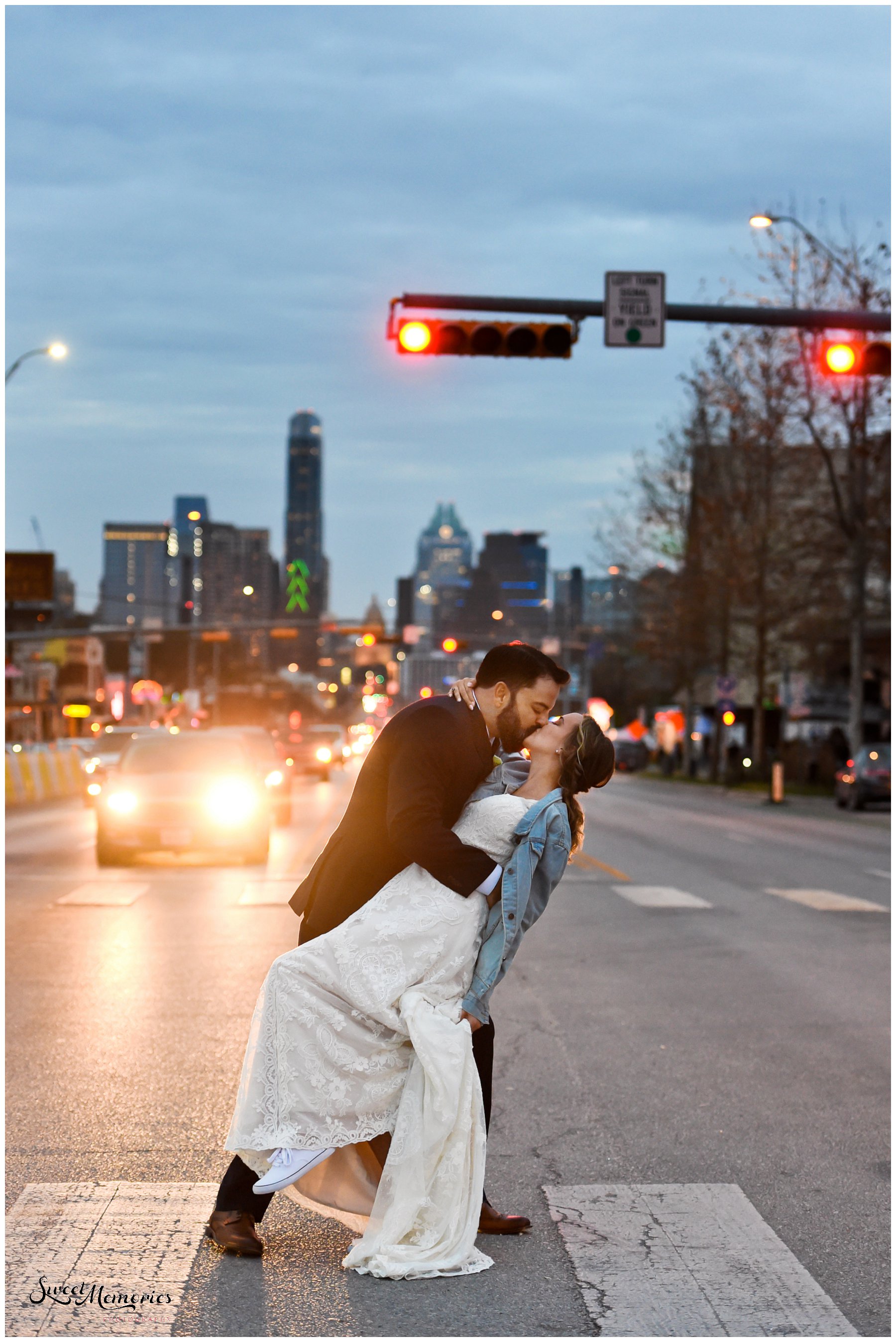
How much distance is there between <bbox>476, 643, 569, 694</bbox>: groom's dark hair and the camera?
5.34 m

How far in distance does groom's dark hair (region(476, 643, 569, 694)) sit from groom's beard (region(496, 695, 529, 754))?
0.19 ft

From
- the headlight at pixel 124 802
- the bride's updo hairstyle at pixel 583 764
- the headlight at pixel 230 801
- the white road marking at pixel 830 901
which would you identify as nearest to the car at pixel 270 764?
the headlight at pixel 230 801

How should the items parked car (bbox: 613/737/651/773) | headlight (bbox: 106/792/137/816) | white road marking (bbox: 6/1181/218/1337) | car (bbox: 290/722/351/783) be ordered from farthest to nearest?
parked car (bbox: 613/737/651/773)
car (bbox: 290/722/351/783)
headlight (bbox: 106/792/137/816)
white road marking (bbox: 6/1181/218/1337)

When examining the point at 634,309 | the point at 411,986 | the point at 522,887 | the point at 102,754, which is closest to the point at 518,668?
the point at 522,887

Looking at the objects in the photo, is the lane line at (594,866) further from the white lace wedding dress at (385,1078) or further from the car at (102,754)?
the white lace wedding dress at (385,1078)

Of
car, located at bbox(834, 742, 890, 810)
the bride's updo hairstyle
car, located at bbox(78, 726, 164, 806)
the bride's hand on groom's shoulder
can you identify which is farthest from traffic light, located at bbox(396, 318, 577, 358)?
car, located at bbox(834, 742, 890, 810)

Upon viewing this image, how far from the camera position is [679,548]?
5803 cm

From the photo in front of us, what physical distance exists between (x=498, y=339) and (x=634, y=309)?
1.35 meters

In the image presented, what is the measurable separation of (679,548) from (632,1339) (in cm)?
5442

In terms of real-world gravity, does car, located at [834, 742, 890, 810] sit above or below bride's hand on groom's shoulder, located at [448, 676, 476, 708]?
below

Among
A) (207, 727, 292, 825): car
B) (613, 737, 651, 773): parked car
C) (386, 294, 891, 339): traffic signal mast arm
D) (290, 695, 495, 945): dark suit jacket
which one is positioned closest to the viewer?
(290, 695, 495, 945): dark suit jacket

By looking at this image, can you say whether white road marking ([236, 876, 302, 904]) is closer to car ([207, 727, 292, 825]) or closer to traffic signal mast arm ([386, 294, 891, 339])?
car ([207, 727, 292, 825])

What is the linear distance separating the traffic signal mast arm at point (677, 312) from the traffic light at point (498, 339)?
0.15 meters

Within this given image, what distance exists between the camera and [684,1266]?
5.13m
